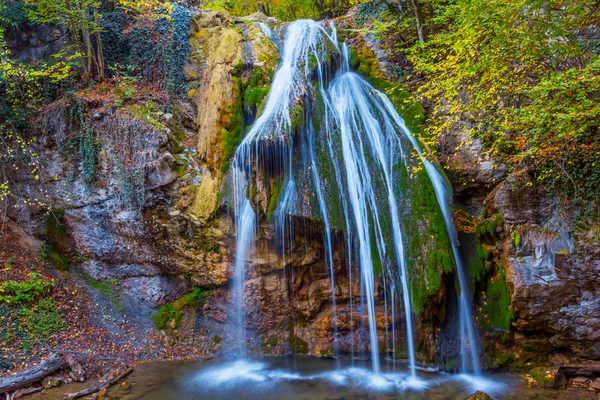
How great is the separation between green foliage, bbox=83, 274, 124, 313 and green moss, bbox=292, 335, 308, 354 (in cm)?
403

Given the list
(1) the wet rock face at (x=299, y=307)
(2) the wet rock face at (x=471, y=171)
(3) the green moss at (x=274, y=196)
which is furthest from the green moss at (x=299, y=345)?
(2) the wet rock face at (x=471, y=171)

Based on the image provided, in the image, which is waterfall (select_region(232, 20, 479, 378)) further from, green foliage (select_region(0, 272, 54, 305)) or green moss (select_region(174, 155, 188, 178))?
green foliage (select_region(0, 272, 54, 305))

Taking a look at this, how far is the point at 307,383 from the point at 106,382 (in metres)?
3.47

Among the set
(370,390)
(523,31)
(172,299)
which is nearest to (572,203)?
(523,31)

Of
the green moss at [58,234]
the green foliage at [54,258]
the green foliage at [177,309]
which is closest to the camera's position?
the green foliage at [177,309]

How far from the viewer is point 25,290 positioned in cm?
703

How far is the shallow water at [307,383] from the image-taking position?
549 cm

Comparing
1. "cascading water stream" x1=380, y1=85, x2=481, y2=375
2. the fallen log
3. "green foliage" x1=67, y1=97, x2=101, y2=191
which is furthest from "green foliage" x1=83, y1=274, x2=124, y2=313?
"cascading water stream" x1=380, y1=85, x2=481, y2=375

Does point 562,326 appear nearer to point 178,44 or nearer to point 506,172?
point 506,172

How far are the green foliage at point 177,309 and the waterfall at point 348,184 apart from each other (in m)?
0.94

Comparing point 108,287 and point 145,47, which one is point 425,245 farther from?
point 145,47

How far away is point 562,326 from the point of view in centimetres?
583

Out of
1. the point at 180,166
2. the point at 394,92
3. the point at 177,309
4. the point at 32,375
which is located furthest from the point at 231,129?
the point at 32,375

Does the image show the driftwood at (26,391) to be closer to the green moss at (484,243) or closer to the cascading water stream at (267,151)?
the cascading water stream at (267,151)
